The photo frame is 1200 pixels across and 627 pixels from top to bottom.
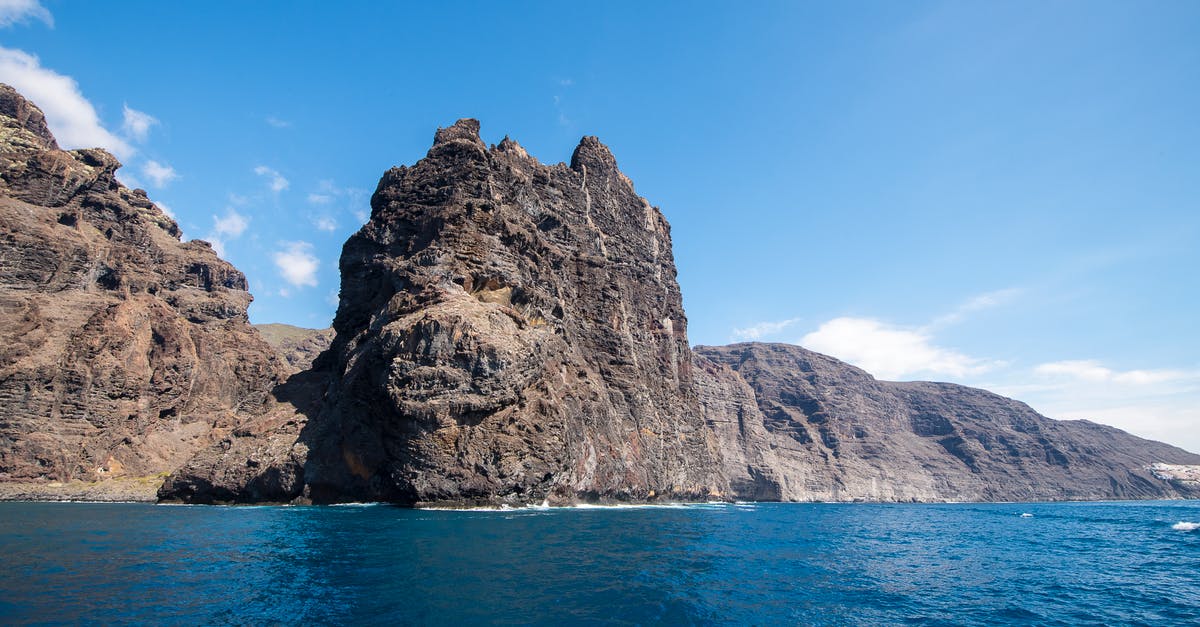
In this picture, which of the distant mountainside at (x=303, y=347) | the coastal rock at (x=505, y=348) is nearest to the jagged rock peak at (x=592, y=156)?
the coastal rock at (x=505, y=348)

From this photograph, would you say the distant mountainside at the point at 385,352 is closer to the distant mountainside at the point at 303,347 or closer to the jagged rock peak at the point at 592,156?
the jagged rock peak at the point at 592,156

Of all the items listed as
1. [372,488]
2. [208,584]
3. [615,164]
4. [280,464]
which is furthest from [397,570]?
[615,164]

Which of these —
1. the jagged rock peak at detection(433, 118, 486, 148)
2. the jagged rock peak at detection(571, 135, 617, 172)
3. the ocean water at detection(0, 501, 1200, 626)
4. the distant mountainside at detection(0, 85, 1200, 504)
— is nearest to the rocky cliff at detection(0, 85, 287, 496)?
the distant mountainside at detection(0, 85, 1200, 504)

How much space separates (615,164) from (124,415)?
8883cm

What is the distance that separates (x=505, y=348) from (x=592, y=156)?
7134 centimetres

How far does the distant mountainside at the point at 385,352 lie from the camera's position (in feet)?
182

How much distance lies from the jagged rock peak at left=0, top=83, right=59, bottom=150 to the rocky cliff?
0.27 meters

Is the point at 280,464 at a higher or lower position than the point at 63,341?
lower

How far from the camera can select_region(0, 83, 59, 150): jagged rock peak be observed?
335 ft

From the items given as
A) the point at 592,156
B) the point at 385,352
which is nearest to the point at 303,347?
the point at 592,156

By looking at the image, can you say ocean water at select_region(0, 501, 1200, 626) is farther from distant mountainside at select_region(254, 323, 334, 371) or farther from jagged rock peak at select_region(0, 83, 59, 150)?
distant mountainside at select_region(254, 323, 334, 371)

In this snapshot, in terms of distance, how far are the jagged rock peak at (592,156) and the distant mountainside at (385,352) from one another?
481 millimetres

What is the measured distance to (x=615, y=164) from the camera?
403ft

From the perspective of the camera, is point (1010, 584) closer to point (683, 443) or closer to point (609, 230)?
point (683, 443)
